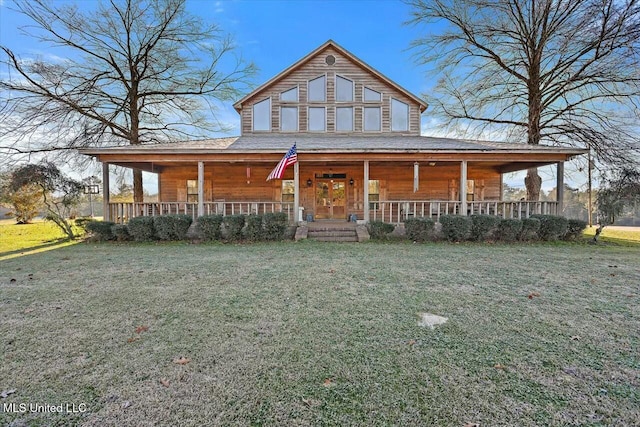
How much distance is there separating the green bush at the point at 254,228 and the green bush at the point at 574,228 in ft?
36.8

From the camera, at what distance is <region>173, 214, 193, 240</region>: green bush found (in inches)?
424

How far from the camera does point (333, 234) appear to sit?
11320mm

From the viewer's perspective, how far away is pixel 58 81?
14992 mm

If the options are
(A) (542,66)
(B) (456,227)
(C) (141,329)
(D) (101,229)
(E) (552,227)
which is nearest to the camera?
(C) (141,329)

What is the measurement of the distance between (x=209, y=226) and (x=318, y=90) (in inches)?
360

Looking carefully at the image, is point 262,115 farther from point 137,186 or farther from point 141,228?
point 137,186

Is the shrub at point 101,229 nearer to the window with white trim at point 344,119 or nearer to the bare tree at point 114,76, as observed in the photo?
the bare tree at point 114,76

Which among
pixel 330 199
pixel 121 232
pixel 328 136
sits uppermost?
pixel 328 136

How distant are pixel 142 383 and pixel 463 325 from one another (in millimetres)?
3386

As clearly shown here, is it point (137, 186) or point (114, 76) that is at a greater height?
point (114, 76)

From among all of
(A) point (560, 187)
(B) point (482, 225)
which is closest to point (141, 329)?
(B) point (482, 225)

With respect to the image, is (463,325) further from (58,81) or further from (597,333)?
(58,81)

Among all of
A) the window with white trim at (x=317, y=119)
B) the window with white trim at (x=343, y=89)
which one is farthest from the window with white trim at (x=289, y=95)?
the window with white trim at (x=343, y=89)

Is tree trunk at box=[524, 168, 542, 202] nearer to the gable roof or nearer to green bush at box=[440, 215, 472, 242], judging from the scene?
the gable roof
